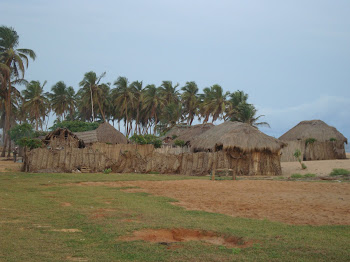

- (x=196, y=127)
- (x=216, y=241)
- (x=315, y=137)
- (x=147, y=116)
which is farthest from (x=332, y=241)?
(x=147, y=116)

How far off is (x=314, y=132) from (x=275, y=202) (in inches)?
1151

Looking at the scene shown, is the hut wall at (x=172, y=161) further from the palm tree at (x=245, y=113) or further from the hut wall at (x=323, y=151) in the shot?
the palm tree at (x=245, y=113)

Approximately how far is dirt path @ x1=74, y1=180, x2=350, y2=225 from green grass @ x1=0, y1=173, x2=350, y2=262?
722mm

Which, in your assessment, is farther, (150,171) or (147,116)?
(147,116)

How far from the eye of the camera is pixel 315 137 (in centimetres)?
3731

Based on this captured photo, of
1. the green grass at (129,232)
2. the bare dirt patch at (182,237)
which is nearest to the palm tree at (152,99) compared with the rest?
the green grass at (129,232)

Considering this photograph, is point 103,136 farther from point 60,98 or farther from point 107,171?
point 60,98

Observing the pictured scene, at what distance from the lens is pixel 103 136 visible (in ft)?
116

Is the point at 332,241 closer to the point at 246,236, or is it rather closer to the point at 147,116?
the point at 246,236

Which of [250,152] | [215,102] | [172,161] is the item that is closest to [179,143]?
[172,161]

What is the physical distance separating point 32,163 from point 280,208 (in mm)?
16411

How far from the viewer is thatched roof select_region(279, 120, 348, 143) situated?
121 ft

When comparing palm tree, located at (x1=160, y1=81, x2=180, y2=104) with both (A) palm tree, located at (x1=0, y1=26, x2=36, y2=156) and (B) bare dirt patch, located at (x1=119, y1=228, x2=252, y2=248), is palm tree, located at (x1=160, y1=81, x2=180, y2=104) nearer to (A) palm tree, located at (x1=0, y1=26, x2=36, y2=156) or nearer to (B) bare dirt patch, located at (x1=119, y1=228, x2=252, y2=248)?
(A) palm tree, located at (x1=0, y1=26, x2=36, y2=156)

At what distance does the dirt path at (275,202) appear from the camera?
28.4ft
